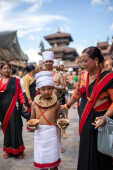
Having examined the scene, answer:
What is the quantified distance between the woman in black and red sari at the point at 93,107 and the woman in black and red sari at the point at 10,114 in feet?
5.96

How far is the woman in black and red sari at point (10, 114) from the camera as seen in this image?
12.1 ft

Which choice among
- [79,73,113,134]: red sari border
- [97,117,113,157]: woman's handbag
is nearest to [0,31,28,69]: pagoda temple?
[79,73,113,134]: red sari border

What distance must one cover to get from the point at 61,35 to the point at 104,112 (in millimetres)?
46098

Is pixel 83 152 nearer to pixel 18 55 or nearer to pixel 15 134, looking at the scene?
pixel 15 134

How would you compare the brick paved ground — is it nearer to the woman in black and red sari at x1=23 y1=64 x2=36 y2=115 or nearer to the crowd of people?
the crowd of people

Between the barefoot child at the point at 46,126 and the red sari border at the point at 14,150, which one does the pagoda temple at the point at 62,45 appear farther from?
the barefoot child at the point at 46,126

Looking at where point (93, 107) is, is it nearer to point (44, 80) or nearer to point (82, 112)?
point (82, 112)

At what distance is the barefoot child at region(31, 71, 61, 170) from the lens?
2.31 meters

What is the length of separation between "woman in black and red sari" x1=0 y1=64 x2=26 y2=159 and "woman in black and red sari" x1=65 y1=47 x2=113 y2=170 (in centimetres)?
182

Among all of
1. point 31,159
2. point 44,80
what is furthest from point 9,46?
point 44,80

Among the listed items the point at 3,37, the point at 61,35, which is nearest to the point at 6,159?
the point at 3,37

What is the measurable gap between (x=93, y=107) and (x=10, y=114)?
83.1 inches

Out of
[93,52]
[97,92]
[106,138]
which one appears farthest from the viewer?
[93,52]

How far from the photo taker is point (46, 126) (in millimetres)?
2359
